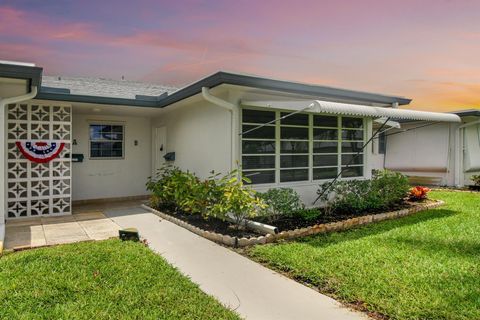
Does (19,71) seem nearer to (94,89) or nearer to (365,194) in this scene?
(94,89)

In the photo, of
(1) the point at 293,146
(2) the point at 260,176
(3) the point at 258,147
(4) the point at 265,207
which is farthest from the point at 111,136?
(4) the point at 265,207

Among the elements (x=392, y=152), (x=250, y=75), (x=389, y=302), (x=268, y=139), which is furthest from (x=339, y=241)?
(x=392, y=152)

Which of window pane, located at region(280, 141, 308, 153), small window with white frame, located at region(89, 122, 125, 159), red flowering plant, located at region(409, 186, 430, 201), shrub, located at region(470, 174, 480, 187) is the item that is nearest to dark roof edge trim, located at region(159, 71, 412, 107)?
window pane, located at region(280, 141, 308, 153)

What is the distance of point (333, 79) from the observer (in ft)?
37.1

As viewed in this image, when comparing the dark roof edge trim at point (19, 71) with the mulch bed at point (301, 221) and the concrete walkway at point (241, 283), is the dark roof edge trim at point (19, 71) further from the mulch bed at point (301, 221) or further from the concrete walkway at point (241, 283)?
the mulch bed at point (301, 221)

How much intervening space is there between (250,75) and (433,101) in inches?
364

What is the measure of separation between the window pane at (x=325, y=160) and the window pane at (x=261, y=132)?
1.72m

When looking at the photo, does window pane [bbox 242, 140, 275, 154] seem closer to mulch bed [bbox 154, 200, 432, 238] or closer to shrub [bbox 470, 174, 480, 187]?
mulch bed [bbox 154, 200, 432, 238]

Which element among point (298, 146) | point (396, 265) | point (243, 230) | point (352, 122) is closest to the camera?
point (396, 265)

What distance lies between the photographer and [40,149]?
883 centimetres

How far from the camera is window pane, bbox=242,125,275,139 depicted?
26.9ft

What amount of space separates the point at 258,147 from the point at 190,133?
7.61 feet

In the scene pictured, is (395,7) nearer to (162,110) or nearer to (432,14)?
(432,14)

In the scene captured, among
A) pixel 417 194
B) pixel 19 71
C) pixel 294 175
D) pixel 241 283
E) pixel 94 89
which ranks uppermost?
pixel 94 89
